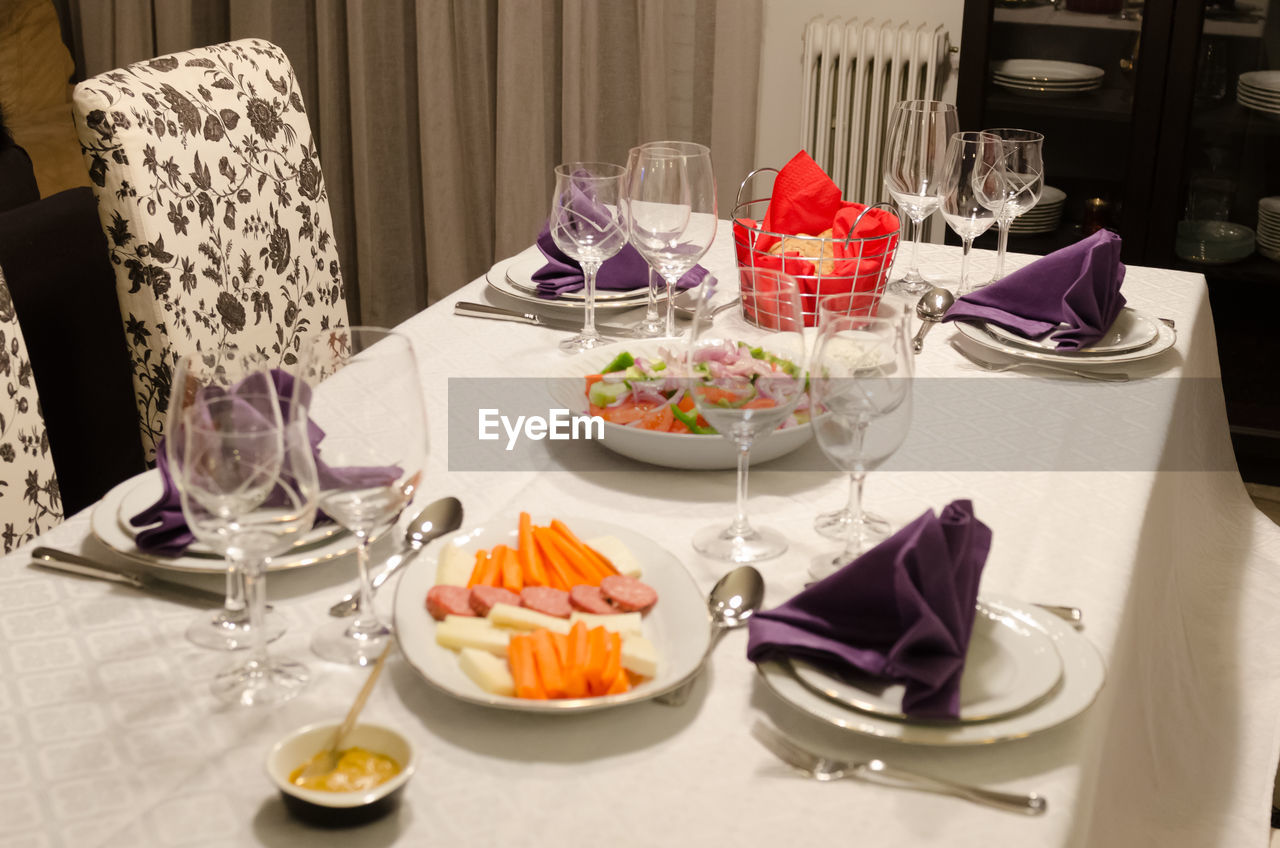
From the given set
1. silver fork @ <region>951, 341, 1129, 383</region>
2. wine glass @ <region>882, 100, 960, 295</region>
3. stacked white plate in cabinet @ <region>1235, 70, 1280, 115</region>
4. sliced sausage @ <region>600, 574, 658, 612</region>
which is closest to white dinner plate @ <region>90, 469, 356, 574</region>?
sliced sausage @ <region>600, 574, 658, 612</region>

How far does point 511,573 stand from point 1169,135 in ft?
7.48

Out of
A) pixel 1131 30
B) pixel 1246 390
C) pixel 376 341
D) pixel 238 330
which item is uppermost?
pixel 1131 30

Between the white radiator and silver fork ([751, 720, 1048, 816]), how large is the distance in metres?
2.40

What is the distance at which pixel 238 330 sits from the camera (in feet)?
5.65

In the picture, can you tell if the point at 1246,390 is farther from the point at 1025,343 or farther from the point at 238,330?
the point at 238,330

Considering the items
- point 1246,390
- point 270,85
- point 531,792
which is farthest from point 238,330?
point 1246,390

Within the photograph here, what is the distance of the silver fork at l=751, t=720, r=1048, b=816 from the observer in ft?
2.37

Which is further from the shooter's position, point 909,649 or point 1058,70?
point 1058,70

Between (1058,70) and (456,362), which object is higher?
(1058,70)

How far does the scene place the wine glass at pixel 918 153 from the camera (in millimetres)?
1521

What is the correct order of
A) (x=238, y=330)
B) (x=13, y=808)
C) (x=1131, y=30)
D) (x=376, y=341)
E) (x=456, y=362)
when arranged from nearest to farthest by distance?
(x=13, y=808) → (x=376, y=341) → (x=456, y=362) → (x=238, y=330) → (x=1131, y=30)

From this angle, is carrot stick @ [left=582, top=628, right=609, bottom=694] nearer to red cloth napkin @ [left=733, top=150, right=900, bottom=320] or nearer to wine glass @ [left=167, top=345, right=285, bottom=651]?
wine glass @ [left=167, top=345, right=285, bottom=651]

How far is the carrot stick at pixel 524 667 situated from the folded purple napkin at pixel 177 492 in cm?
14

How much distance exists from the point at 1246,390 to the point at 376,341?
8.08 feet
